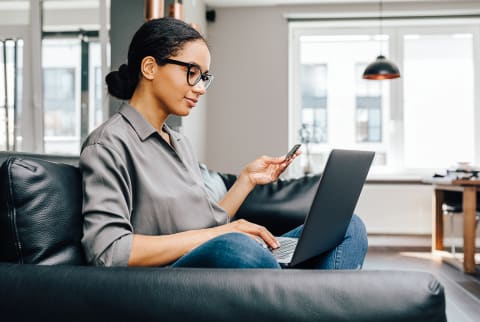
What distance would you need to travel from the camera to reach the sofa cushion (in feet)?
2.93

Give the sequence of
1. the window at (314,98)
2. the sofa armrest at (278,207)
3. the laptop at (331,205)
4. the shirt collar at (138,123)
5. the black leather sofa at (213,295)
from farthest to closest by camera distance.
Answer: the window at (314,98) → the sofa armrest at (278,207) → the shirt collar at (138,123) → the laptop at (331,205) → the black leather sofa at (213,295)

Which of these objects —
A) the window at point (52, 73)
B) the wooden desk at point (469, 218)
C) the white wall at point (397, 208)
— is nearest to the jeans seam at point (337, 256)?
the wooden desk at point (469, 218)

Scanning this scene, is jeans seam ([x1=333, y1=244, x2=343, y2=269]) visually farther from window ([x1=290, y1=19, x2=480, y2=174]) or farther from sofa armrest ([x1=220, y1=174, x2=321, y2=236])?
window ([x1=290, y1=19, x2=480, y2=174])

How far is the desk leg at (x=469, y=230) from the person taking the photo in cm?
375

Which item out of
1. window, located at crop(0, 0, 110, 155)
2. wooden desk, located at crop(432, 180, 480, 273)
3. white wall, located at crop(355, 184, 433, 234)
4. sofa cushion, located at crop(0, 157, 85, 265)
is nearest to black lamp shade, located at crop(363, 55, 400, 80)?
wooden desk, located at crop(432, 180, 480, 273)

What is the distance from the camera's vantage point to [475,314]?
2.55 metres

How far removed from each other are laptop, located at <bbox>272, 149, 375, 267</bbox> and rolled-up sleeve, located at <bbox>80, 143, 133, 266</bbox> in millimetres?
351

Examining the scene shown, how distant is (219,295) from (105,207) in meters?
0.36

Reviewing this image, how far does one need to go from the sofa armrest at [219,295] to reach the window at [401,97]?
5.12 meters

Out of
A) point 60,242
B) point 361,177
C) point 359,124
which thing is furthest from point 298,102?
point 60,242

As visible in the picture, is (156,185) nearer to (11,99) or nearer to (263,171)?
(263,171)

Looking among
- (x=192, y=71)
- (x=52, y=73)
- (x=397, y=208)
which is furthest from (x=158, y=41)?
(x=397, y=208)

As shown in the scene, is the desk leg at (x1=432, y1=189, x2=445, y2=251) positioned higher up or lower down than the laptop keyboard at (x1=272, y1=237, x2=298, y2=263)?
lower down

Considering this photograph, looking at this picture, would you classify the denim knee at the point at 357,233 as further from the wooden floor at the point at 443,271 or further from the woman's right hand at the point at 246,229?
the wooden floor at the point at 443,271
